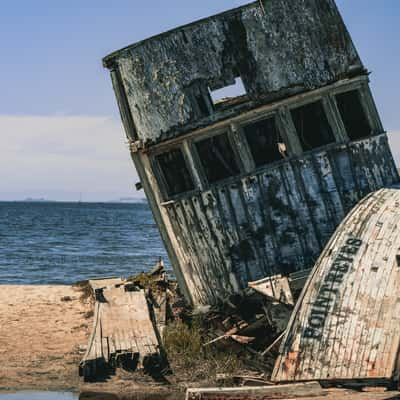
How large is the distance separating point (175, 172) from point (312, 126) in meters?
2.37

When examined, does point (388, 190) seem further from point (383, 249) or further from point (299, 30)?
point (299, 30)

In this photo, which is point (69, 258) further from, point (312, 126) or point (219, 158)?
point (312, 126)

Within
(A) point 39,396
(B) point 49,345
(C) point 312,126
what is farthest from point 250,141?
(B) point 49,345

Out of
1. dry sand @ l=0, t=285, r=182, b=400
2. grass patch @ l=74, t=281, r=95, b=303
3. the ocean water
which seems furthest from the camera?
the ocean water

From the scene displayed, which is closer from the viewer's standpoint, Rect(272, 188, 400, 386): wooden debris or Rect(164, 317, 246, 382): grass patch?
Rect(272, 188, 400, 386): wooden debris

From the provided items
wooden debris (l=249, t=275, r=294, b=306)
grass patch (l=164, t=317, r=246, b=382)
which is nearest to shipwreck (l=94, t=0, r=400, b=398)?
grass patch (l=164, t=317, r=246, b=382)

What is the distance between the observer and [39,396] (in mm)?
9438

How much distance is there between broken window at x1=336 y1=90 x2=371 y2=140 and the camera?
11.1 metres

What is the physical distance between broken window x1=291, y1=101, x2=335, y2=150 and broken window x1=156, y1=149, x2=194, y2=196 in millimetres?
1949

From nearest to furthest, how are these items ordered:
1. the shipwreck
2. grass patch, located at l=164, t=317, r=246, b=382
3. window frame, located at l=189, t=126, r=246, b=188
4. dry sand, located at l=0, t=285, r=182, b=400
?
1. dry sand, located at l=0, t=285, r=182, b=400
2. grass patch, located at l=164, t=317, r=246, b=382
3. the shipwreck
4. window frame, located at l=189, t=126, r=246, b=188

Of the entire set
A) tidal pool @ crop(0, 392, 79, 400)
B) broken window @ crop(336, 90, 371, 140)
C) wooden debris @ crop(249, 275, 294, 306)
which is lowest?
tidal pool @ crop(0, 392, 79, 400)

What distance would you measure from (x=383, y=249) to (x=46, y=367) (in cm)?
584

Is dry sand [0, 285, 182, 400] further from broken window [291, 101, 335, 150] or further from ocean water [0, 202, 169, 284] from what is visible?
ocean water [0, 202, 169, 284]

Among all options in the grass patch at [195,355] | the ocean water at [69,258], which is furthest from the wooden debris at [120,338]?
the ocean water at [69,258]
